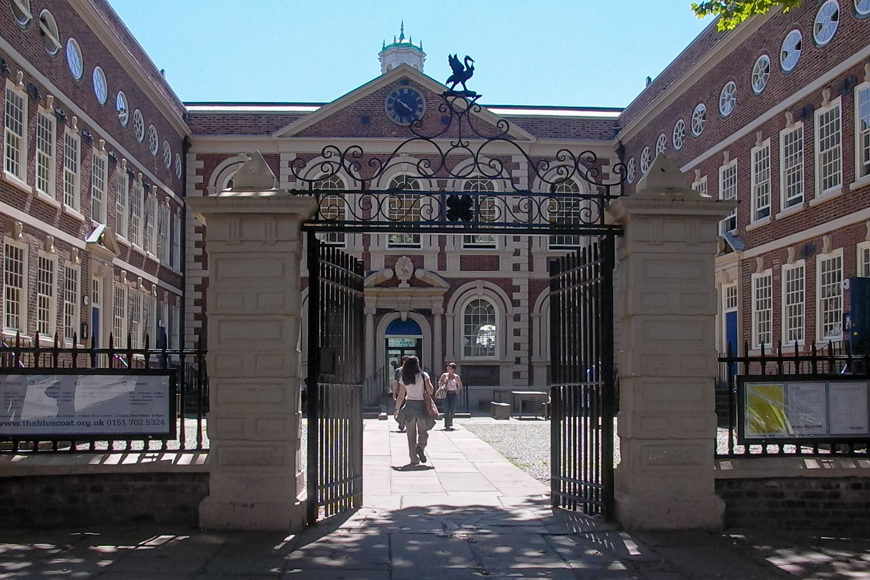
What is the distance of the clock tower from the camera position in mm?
75125

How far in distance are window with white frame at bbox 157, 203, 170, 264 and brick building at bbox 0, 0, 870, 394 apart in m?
0.12

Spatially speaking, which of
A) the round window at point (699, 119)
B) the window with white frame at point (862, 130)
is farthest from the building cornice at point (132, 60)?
the window with white frame at point (862, 130)

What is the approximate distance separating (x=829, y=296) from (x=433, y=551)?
1549 centimetres

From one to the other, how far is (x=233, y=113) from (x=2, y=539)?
28391 mm

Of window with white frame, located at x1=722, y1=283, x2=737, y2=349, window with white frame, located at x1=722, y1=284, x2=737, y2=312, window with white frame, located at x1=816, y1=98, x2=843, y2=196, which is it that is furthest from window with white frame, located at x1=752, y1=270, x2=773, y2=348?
window with white frame, located at x1=816, y1=98, x2=843, y2=196

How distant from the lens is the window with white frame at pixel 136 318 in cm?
2866

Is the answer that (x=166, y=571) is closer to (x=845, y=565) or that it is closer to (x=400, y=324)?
(x=845, y=565)

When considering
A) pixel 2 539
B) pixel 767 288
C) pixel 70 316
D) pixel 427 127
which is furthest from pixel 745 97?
pixel 2 539

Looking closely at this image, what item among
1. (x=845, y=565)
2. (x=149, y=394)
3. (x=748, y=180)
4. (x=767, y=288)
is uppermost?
(x=748, y=180)

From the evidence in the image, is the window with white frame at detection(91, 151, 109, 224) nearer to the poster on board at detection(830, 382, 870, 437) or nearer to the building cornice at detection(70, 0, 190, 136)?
the building cornice at detection(70, 0, 190, 136)

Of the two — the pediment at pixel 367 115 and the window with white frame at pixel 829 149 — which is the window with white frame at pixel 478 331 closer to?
the pediment at pixel 367 115

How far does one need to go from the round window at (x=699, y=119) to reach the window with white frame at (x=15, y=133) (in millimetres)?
17038

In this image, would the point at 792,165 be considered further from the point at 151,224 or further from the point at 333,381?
the point at 151,224

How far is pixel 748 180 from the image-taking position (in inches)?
986
